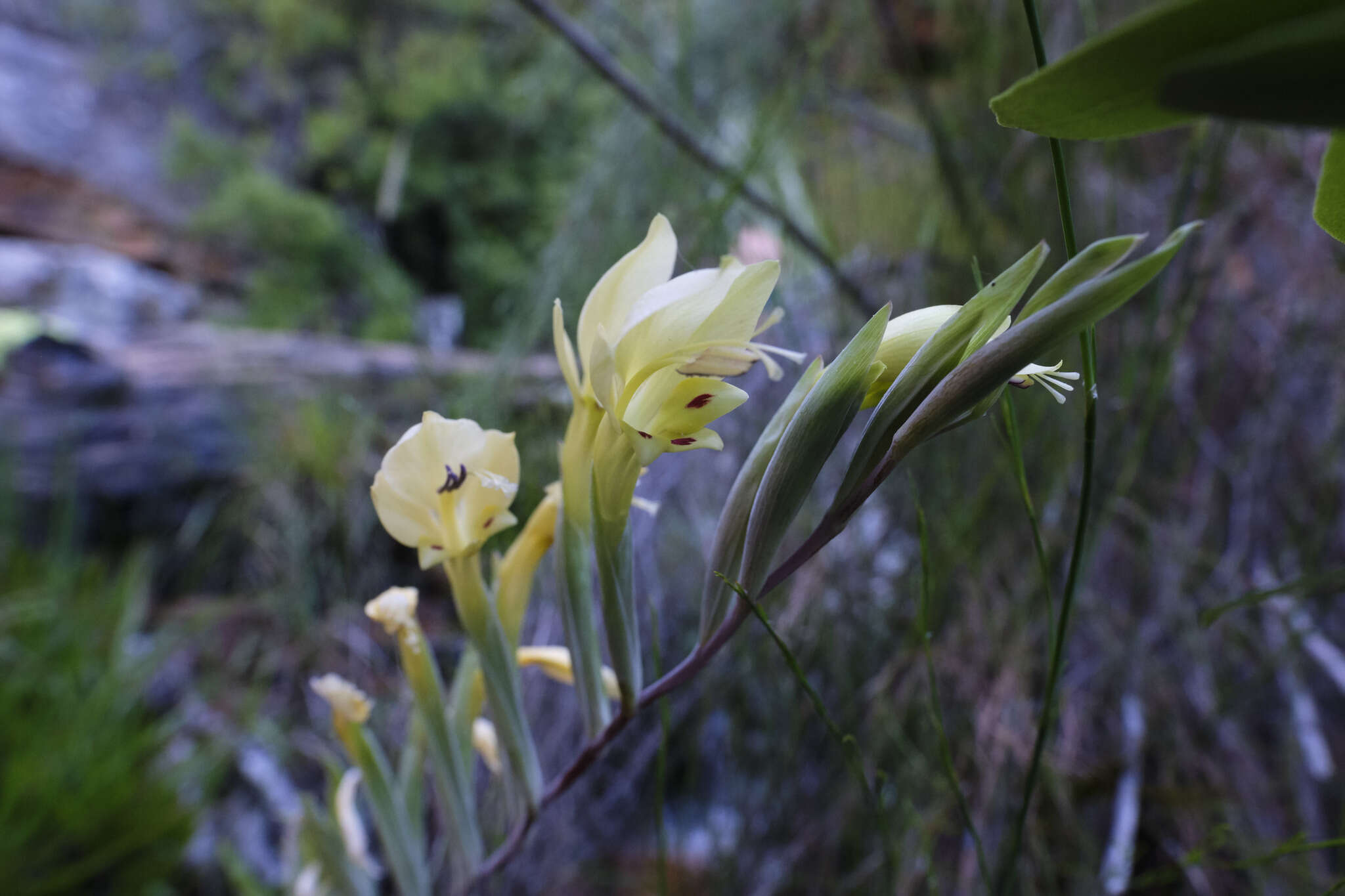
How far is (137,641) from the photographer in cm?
147

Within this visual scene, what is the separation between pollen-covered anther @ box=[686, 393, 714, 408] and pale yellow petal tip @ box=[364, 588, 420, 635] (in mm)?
121

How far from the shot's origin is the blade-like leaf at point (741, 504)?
174mm

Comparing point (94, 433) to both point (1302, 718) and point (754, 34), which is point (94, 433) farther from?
point (1302, 718)

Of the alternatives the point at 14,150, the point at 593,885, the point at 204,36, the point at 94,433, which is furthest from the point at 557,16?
the point at 204,36

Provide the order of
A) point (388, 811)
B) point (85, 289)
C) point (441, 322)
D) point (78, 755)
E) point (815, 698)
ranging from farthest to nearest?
point (85, 289), point (441, 322), point (78, 755), point (388, 811), point (815, 698)

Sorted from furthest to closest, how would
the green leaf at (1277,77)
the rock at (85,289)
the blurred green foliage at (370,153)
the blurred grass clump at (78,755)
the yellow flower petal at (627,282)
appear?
1. the rock at (85,289)
2. the blurred green foliage at (370,153)
3. the blurred grass clump at (78,755)
4. the yellow flower petal at (627,282)
5. the green leaf at (1277,77)

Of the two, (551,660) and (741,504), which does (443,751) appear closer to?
(551,660)

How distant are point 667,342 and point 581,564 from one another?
86 millimetres

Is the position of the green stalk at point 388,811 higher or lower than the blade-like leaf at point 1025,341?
lower

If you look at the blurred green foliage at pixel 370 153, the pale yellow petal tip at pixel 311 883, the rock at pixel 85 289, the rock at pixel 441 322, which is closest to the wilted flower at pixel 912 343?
the pale yellow petal tip at pixel 311 883

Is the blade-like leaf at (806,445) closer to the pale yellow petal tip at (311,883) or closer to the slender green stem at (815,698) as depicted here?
the slender green stem at (815,698)

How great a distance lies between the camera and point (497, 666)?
0.79 ft

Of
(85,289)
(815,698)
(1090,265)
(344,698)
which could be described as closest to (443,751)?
(344,698)

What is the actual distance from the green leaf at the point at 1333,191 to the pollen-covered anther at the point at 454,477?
20 centimetres
